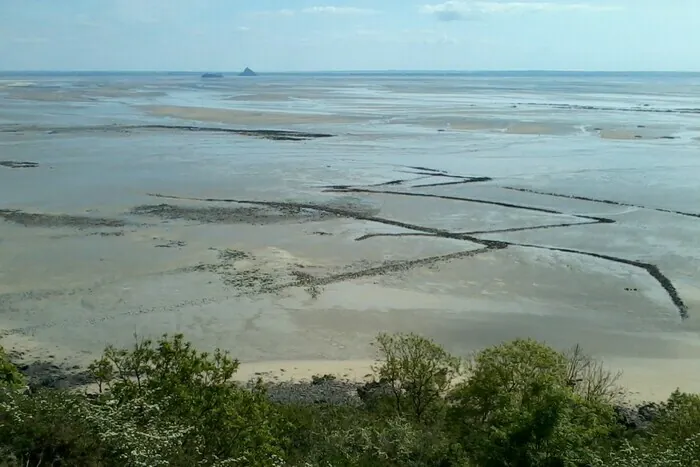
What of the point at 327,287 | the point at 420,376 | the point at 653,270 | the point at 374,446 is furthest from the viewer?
the point at 653,270

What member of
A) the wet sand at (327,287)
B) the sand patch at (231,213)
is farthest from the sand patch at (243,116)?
the wet sand at (327,287)

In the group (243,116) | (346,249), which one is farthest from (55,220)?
(243,116)

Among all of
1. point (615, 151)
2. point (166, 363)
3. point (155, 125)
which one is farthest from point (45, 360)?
point (155, 125)

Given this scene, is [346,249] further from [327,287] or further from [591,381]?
[591,381]

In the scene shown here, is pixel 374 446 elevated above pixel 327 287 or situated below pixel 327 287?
above

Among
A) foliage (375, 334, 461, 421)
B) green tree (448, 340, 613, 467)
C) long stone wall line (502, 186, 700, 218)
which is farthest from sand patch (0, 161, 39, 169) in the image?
green tree (448, 340, 613, 467)

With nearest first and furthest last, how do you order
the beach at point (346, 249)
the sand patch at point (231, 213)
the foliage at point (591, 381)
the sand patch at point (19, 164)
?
the foliage at point (591, 381) → the beach at point (346, 249) → the sand patch at point (231, 213) → the sand patch at point (19, 164)

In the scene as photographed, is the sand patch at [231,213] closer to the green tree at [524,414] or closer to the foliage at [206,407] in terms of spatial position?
the green tree at [524,414]
